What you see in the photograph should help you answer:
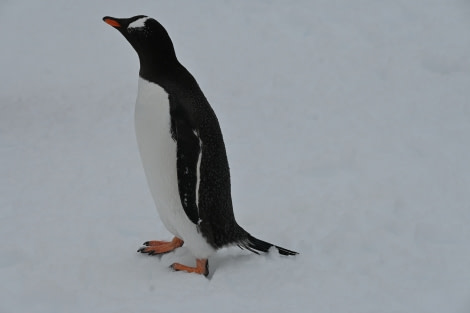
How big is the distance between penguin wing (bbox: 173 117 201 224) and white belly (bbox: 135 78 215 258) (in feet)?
0.14

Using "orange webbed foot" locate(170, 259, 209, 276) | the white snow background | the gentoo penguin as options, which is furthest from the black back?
the white snow background

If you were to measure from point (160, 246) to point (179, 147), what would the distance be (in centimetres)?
74

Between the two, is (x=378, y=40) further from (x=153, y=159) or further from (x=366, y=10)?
(x=153, y=159)

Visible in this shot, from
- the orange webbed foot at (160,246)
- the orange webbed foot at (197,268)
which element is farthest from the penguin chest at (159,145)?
the orange webbed foot at (160,246)

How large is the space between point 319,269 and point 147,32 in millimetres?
1411

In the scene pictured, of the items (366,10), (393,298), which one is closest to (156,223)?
(393,298)

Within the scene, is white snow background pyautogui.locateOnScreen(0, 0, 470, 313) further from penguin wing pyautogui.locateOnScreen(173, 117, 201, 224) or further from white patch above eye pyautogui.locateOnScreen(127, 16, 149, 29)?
white patch above eye pyautogui.locateOnScreen(127, 16, 149, 29)

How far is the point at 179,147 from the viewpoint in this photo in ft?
8.91

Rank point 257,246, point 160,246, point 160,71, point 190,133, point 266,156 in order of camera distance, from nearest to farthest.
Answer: point 190,133, point 160,71, point 257,246, point 160,246, point 266,156

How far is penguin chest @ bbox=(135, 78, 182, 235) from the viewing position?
273 cm

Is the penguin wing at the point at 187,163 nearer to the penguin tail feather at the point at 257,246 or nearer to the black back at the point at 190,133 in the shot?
the black back at the point at 190,133

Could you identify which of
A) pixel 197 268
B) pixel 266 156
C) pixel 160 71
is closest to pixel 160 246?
pixel 197 268

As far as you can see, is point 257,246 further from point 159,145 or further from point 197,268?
point 159,145

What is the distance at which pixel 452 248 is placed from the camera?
3057 millimetres
